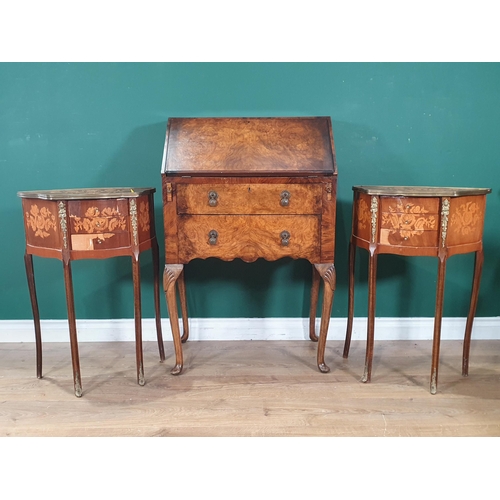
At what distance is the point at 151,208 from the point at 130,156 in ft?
1.69

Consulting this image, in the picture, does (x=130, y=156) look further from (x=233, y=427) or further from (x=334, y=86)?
(x=233, y=427)

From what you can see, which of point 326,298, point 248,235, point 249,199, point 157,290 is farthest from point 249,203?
point 157,290

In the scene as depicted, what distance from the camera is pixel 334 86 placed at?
107 inches

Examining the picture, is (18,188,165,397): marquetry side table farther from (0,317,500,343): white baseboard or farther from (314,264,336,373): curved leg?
(314,264,336,373): curved leg

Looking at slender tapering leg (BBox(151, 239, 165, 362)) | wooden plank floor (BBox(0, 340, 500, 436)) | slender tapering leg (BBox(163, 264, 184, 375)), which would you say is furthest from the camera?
slender tapering leg (BBox(151, 239, 165, 362))

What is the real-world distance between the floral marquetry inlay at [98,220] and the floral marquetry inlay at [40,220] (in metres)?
0.12

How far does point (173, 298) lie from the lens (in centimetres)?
239

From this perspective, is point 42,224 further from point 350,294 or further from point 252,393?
point 350,294

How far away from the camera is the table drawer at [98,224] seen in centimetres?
210

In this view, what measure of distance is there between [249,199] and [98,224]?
72 centimetres

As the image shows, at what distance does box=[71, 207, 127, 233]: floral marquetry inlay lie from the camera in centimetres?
211

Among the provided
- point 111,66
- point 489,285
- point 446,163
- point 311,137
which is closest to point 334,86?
point 311,137

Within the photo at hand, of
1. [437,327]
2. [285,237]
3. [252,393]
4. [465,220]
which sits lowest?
[252,393]

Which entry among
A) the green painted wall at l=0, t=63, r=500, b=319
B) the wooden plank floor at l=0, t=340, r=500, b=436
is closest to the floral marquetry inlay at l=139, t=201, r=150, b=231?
the green painted wall at l=0, t=63, r=500, b=319
